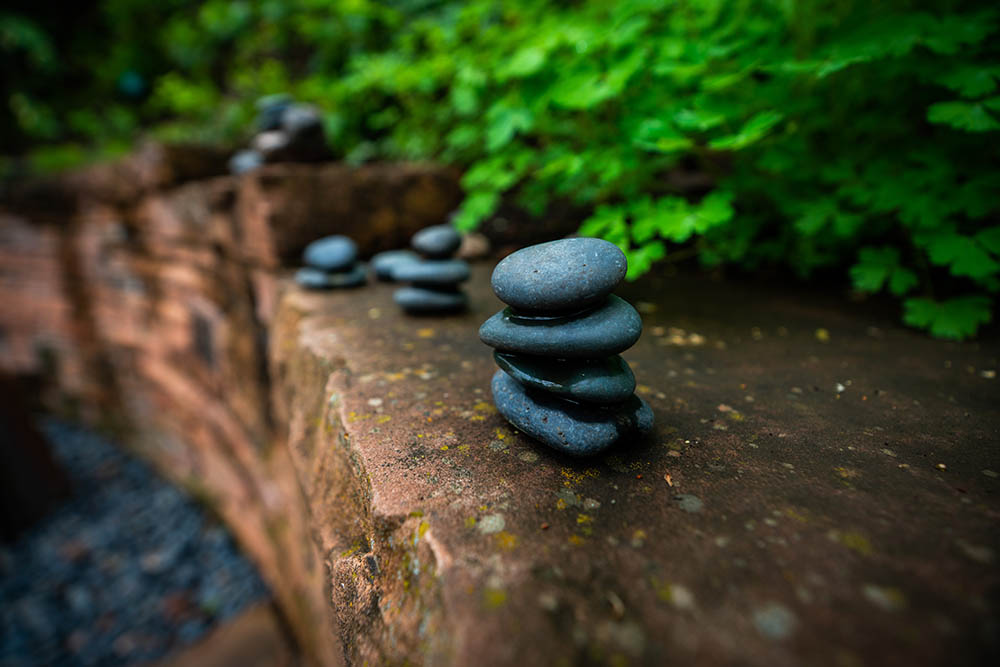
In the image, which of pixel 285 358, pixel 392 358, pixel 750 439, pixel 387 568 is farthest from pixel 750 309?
pixel 285 358

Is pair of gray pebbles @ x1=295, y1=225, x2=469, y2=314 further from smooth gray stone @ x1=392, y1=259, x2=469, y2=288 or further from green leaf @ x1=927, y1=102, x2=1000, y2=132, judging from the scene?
green leaf @ x1=927, y1=102, x2=1000, y2=132

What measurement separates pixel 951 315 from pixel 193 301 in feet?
16.5

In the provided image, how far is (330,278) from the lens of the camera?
235 centimetres

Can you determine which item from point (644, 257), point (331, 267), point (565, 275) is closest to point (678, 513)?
point (565, 275)

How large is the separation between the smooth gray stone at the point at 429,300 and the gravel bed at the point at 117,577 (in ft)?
12.4

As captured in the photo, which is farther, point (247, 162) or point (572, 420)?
point (247, 162)

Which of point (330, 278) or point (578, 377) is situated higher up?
point (578, 377)

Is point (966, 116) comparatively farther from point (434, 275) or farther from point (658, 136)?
point (434, 275)

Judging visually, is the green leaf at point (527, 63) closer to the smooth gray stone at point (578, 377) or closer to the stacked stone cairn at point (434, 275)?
the stacked stone cairn at point (434, 275)

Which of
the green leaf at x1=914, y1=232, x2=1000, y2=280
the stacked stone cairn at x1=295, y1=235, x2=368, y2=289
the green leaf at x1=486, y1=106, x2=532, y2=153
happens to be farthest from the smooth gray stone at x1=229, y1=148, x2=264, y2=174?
the green leaf at x1=914, y1=232, x2=1000, y2=280

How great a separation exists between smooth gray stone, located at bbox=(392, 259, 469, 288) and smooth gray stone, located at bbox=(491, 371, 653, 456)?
89 cm

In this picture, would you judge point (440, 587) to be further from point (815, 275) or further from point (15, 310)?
point (15, 310)

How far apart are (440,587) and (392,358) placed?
0.93m

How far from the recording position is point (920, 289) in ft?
6.84
